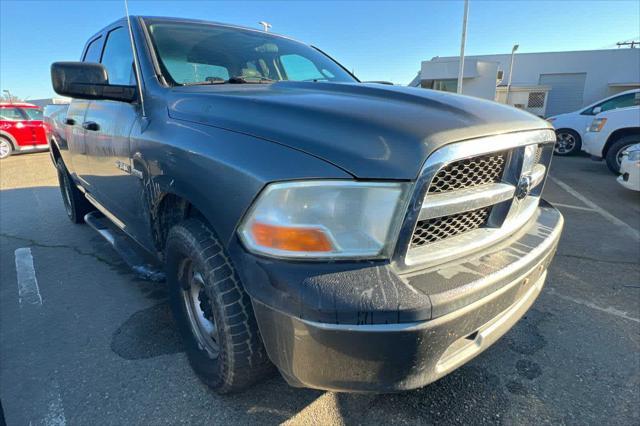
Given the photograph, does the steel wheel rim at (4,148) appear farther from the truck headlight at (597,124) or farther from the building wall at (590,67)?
the building wall at (590,67)

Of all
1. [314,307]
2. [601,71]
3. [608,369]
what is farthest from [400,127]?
[601,71]

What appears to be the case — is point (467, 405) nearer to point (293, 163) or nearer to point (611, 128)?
point (293, 163)

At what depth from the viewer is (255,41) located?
8.91 ft

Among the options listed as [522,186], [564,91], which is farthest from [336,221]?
[564,91]

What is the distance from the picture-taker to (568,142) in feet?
34.6

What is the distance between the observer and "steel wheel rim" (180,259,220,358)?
187cm

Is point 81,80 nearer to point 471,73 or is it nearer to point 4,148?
point 4,148

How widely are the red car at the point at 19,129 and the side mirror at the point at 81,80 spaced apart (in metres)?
11.7

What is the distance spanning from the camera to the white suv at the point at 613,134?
7664 millimetres

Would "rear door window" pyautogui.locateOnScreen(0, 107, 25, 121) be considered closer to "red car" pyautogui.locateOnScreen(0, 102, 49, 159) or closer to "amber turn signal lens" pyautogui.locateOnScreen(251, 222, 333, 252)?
"red car" pyautogui.locateOnScreen(0, 102, 49, 159)

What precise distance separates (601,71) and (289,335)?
32.7 m

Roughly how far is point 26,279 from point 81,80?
2.10m

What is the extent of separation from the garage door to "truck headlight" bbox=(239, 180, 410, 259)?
3002 cm

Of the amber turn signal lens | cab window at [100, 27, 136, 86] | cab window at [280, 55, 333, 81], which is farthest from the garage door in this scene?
the amber turn signal lens
